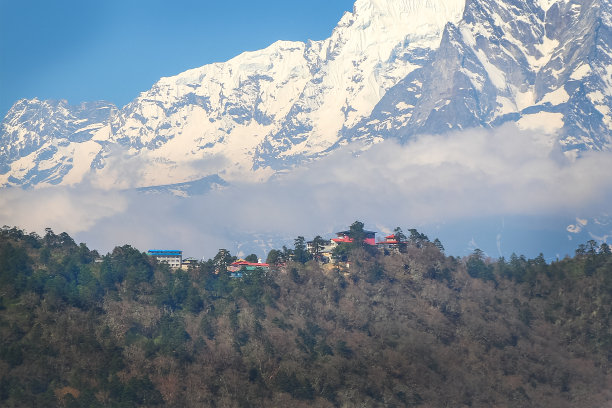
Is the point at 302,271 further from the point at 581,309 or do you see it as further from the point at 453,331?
the point at 581,309

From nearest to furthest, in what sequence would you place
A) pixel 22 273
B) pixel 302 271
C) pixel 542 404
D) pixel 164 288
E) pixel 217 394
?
pixel 217 394, pixel 542 404, pixel 22 273, pixel 164 288, pixel 302 271

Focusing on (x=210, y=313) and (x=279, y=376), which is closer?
(x=279, y=376)

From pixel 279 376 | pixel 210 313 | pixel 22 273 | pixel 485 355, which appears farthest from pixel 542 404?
pixel 22 273

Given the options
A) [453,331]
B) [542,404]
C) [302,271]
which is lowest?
[542,404]

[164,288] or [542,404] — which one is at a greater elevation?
[164,288]

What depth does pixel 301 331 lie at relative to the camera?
157 meters

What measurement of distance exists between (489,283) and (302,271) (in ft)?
108

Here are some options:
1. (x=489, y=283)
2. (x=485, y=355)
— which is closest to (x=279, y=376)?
(x=485, y=355)

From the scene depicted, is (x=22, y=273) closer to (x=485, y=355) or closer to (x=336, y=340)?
(x=336, y=340)

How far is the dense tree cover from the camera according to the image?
440 ft

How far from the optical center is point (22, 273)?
155500 millimetres

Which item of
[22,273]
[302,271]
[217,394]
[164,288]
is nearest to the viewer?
[217,394]

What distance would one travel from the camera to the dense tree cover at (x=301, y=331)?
134 meters

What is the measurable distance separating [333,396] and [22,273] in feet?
165
